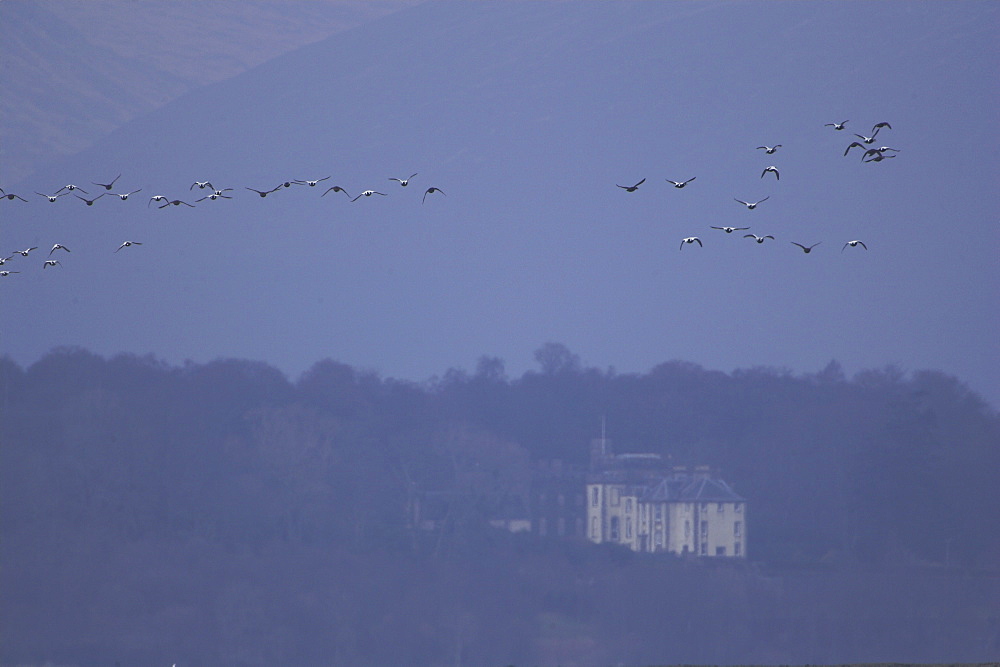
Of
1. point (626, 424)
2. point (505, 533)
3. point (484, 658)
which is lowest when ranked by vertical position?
point (484, 658)

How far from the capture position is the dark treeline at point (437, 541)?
107375mm

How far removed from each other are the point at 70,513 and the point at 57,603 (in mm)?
6835

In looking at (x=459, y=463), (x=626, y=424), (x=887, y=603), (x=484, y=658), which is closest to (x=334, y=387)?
(x=459, y=463)

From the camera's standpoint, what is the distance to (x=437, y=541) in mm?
114438

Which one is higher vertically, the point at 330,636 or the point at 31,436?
the point at 31,436

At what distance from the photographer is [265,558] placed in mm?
114250

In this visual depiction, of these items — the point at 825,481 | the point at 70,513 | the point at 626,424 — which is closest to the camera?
the point at 70,513

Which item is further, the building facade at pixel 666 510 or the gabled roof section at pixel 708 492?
the gabled roof section at pixel 708 492

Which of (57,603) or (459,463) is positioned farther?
(459,463)

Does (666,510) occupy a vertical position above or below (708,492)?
below

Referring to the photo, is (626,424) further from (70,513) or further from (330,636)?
(70,513)

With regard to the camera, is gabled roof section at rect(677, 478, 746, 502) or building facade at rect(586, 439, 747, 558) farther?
gabled roof section at rect(677, 478, 746, 502)

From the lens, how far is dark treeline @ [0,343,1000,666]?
107 metres

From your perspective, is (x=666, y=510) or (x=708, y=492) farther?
(x=708, y=492)
